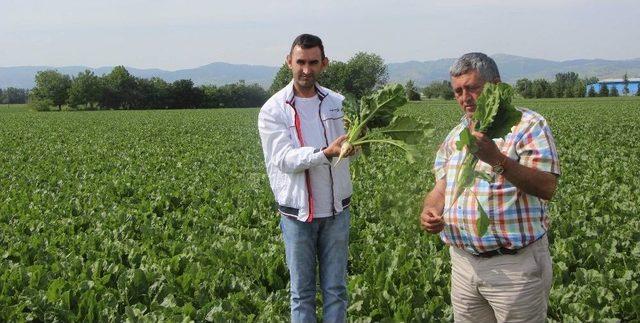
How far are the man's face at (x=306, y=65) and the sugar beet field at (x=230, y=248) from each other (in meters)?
0.66

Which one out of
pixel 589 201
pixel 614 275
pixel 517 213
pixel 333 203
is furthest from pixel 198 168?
pixel 517 213

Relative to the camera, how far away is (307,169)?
3.45 meters

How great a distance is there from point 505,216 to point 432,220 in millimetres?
352

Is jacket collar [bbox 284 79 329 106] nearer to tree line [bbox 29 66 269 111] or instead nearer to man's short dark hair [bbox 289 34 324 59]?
man's short dark hair [bbox 289 34 324 59]

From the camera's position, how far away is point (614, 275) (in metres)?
5.75

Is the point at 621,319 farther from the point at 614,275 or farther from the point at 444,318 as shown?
the point at 444,318

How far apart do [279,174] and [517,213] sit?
4.56ft

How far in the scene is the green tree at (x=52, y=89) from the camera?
9594 cm

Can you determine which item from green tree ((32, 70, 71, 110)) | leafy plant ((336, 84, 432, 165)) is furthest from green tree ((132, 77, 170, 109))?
leafy plant ((336, 84, 432, 165))

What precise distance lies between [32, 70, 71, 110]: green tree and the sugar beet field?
295 feet

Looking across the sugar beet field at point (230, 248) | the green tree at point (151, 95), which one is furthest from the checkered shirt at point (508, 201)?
the green tree at point (151, 95)

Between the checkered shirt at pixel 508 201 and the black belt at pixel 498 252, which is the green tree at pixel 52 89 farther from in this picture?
the black belt at pixel 498 252

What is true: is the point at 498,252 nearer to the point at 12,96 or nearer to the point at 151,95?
the point at 151,95

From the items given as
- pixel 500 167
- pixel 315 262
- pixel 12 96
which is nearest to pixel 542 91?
pixel 315 262
